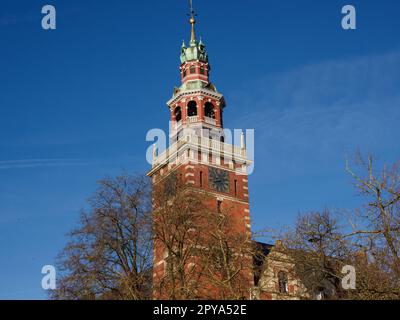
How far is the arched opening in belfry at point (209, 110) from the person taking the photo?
5325 centimetres

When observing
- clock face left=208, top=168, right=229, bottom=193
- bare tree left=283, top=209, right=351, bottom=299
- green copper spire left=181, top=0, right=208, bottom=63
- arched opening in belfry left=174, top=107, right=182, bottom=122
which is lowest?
bare tree left=283, top=209, right=351, bottom=299

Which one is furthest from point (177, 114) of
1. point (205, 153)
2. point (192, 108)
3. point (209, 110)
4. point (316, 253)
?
point (316, 253)

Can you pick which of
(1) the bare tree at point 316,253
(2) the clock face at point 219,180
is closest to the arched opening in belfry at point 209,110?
(2) the clock face at point 219,180

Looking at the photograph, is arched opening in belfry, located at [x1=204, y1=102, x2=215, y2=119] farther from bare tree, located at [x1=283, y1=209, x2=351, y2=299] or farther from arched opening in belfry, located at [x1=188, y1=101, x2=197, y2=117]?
bare tree, located at [x1=283, y1=209, x2=351, y2=299]

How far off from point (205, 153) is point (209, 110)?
20.0 ft

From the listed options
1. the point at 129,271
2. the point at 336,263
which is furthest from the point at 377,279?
the point at 129,271

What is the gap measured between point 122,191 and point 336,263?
15.9 metres

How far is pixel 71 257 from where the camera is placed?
98.5 ft

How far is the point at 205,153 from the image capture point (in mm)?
48750

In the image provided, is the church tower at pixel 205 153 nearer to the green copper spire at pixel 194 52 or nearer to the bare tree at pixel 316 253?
the green copper spire at pixel 194 52

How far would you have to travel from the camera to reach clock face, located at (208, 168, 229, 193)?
48156mm

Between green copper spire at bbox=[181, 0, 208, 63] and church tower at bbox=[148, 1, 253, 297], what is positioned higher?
green copper spire at bbox=[181, 0, 208, 63]

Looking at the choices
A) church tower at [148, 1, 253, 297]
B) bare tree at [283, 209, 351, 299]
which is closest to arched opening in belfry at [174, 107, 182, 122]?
church tower at [148, 1, 253, 297]

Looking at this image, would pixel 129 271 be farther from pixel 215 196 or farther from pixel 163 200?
pixel 215 196
